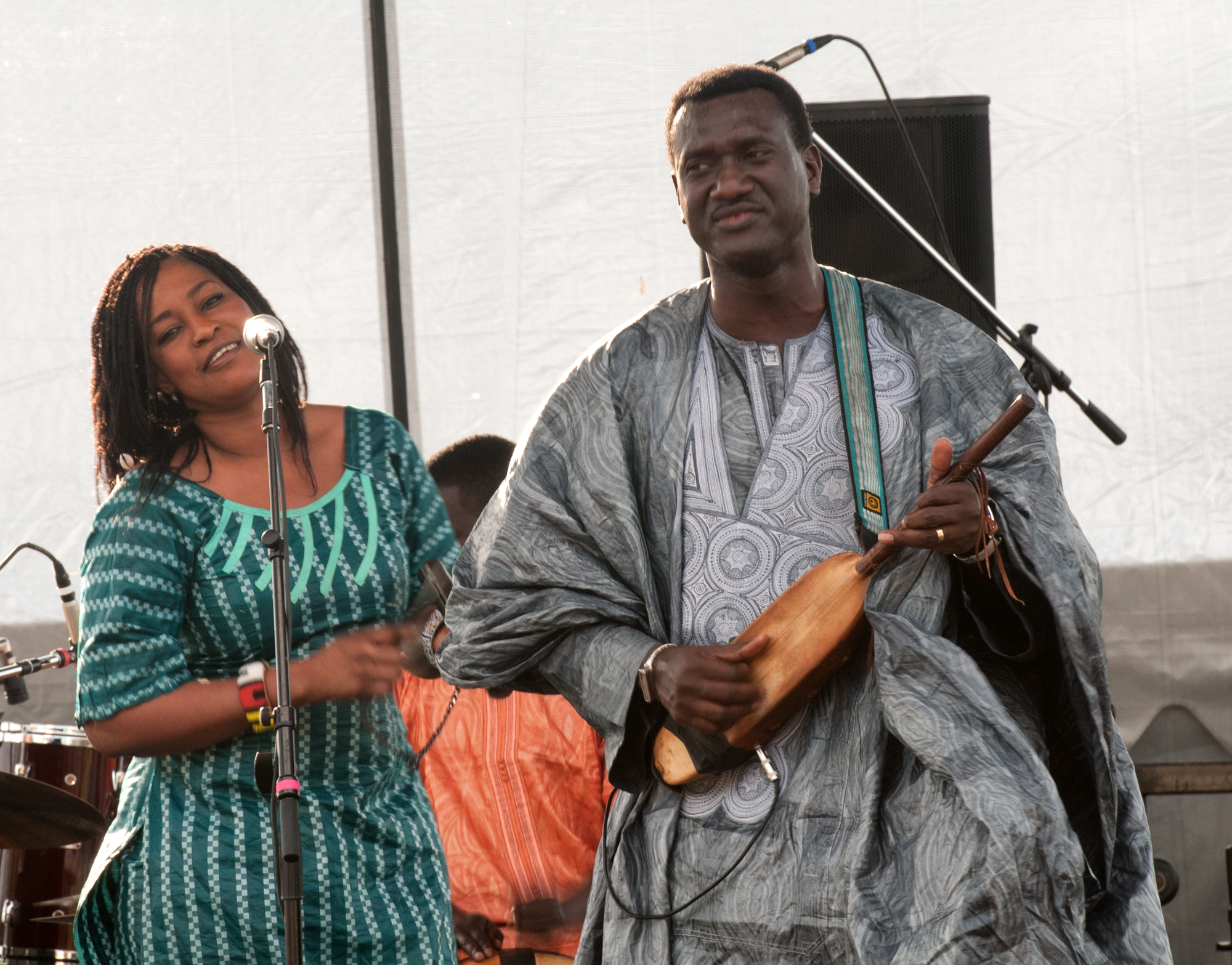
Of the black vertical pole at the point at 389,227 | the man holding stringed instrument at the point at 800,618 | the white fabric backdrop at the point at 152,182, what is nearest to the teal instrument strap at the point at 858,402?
the man holding stringed instrument at the point at 800,618

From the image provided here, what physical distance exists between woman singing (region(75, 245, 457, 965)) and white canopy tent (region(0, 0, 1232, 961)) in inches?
73.3

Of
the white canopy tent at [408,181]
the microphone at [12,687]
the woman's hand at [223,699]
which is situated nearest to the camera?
the woman's hand at [223,699]

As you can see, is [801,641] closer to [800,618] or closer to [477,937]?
[800,618]

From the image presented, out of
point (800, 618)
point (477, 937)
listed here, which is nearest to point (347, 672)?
point (800, 618)

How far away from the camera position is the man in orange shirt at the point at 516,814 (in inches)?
146

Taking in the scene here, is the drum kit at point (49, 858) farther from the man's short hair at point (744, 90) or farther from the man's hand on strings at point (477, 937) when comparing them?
the man's short hair at point (744, 90)

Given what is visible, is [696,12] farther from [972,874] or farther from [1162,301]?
[972,874]

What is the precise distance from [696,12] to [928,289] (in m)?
1.45

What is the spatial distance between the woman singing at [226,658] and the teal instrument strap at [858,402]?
0.89 m

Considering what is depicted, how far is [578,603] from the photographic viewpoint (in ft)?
6.98

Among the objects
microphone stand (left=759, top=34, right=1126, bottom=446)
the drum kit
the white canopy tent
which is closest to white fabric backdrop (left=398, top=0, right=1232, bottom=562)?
the white canopy tent

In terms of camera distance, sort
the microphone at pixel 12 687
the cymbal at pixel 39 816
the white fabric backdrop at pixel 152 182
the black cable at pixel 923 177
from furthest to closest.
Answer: the white fabric backdrop at pixel 152 182 < the microphone at pixel 12 687 < the black cable at pixel 923 177 < the cymbal at pixel 39 816

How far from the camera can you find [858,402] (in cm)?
216

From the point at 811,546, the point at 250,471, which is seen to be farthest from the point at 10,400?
the point at 811,546
